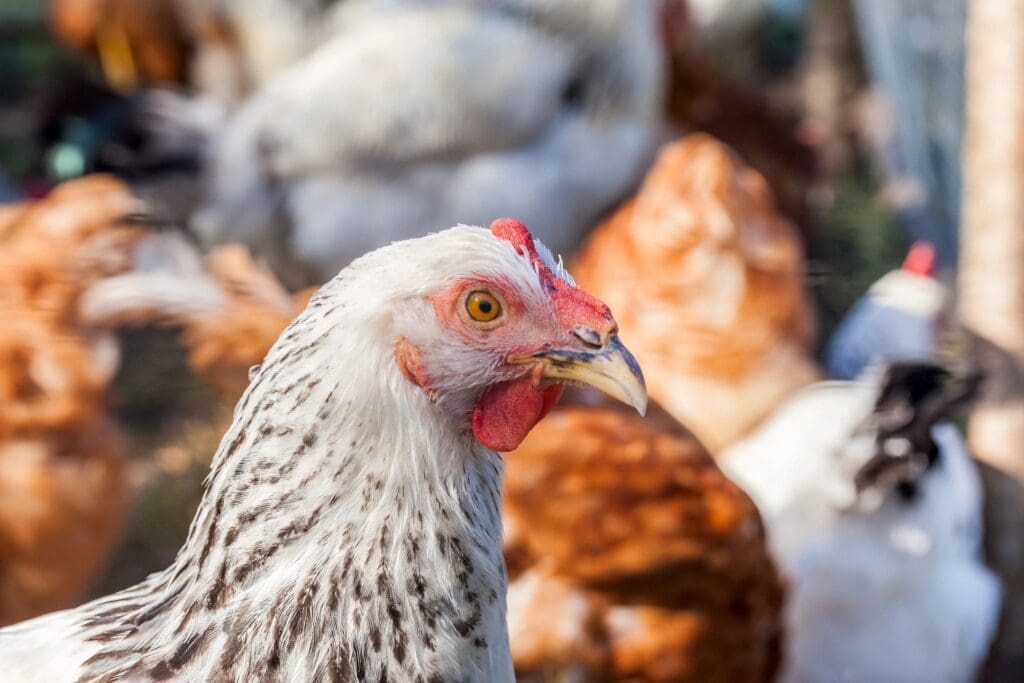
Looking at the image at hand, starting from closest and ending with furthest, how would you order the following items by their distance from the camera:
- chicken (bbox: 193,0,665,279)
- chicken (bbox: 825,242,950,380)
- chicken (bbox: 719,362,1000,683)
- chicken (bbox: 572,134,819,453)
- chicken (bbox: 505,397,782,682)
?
1. chicken (bbox: 505,397,782,682)
2. chicken (bbox: 719,362,1000,683)
3. chicken (bbox: 572,134,819,453)
4. chicken (bbox: 825,242,950,380)
5. chicken (bbox: 193,0,665,279)

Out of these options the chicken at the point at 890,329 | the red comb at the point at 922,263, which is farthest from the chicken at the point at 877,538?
the red comb at the point at 922,263

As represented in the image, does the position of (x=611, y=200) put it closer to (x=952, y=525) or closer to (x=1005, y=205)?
(x=1005, y=205)

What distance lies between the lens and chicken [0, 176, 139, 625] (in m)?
2.21

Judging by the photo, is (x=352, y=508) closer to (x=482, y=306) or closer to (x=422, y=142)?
(x=482, y=306)

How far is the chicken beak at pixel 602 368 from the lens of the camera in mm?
1103

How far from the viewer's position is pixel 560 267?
1.21 m

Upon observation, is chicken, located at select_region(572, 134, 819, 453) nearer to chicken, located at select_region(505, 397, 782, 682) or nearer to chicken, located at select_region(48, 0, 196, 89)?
chicken, located at select_region(505, 397, 782, 682)

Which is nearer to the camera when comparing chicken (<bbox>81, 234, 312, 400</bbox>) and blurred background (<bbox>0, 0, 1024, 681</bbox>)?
blurred background (<bbox>0, 0, 1024, 681</bbox>)

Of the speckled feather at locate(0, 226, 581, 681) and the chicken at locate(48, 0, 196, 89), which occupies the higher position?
the chicken at locate(48, 0, 196, 89)

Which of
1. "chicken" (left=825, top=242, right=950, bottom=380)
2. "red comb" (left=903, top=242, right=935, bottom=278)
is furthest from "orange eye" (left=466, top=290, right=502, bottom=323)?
"red comb" (left=903, top=242, right=935, bottom=278)

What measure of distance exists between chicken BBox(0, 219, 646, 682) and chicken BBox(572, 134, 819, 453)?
4.41 feet

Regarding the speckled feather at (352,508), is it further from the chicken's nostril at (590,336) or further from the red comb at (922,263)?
the red comb at (922,263)

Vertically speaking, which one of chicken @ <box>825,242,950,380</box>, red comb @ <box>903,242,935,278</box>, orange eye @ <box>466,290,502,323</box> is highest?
red comb @ <box>903,242,935,278</box>

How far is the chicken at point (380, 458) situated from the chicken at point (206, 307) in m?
1.05
